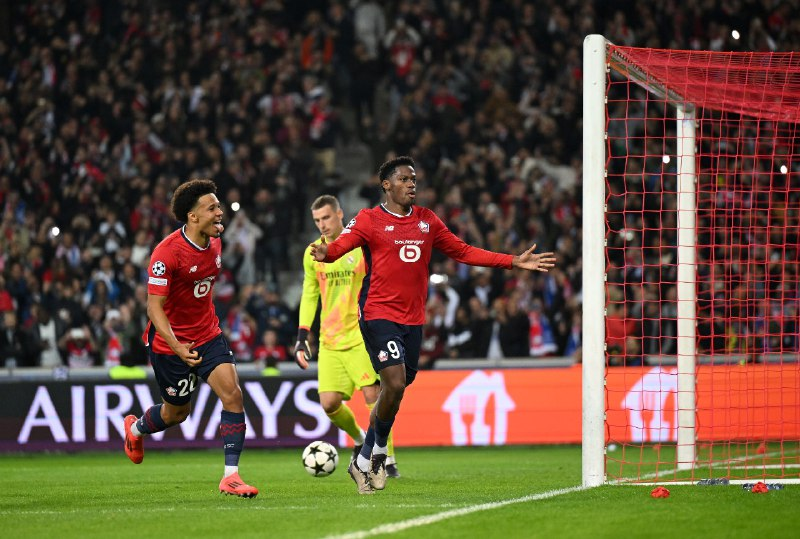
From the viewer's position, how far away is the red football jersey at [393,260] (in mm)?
9383

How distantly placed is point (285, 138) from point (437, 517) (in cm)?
1528

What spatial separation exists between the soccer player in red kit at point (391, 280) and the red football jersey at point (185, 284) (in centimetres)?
104

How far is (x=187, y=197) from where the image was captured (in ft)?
30.7

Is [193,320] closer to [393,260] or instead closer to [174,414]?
[174,414]

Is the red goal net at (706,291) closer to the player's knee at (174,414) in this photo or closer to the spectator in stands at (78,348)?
the player's knee at (174,414)

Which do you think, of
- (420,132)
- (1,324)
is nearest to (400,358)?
Result: (1,324)

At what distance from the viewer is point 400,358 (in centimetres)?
924

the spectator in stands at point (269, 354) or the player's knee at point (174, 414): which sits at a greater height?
the spectator in stands at point (269, 354)

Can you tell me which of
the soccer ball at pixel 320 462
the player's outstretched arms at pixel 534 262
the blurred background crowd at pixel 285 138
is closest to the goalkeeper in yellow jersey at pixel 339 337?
the soccer ball at pixel 320 462

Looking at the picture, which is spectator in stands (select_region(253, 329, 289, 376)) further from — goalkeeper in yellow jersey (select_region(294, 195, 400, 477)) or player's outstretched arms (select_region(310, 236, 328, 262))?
player's outstretched arms (select_region(310, 236, 328, 262))

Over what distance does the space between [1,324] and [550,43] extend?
10784 millimetres

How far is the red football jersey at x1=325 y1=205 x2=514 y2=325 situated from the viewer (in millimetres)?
9383

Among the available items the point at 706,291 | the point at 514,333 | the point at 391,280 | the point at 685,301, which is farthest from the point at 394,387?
the point at 514,333

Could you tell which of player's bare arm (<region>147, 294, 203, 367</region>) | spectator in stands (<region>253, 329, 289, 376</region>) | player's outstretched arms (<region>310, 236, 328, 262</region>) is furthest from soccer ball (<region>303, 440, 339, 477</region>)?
spectator in stands (<region>253, 329, 289, 376</region>)
